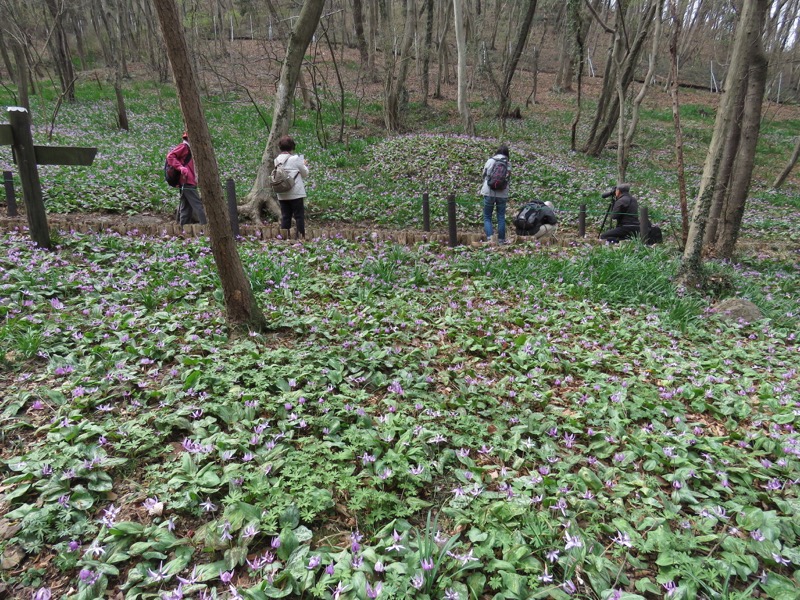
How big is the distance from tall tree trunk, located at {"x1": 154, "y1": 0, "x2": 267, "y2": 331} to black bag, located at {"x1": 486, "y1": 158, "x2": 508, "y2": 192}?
523cm

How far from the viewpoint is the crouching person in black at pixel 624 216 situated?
8.25m

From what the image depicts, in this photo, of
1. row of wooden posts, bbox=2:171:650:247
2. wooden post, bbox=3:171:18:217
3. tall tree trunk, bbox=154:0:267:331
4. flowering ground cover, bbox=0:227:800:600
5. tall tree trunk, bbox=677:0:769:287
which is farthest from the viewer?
wooden post, bbox=3:171:18:217

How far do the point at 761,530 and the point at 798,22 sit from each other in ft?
123

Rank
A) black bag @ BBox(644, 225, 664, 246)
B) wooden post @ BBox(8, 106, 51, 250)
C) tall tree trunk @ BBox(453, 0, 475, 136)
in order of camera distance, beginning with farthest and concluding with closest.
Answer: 1. tall tree trunk @ BBox(453, 0, 475, 136)
2. black bag @ BBox(644, 225, 664, 246)
3. wooden post @ BBox(8, 106, 51, 250)

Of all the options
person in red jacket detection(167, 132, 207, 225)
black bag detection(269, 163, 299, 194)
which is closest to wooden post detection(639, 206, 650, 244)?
black bag detection(269, 163, 299, 194)

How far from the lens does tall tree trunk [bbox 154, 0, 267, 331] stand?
3066 millimetres

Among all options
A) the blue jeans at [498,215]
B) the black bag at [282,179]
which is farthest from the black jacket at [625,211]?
the black bag at [282,179]

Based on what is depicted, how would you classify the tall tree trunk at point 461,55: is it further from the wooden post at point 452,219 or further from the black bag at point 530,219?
the wooden post at point 452,219

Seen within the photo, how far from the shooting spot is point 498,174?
7773 mm

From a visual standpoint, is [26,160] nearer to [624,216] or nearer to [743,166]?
[624,216]

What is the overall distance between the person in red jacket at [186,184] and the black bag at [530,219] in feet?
18.2

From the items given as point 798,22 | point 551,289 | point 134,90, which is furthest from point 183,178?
point 798,22

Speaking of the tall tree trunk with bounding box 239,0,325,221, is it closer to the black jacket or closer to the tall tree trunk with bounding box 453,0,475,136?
the black jacket

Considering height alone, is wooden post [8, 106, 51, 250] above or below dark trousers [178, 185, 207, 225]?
above
